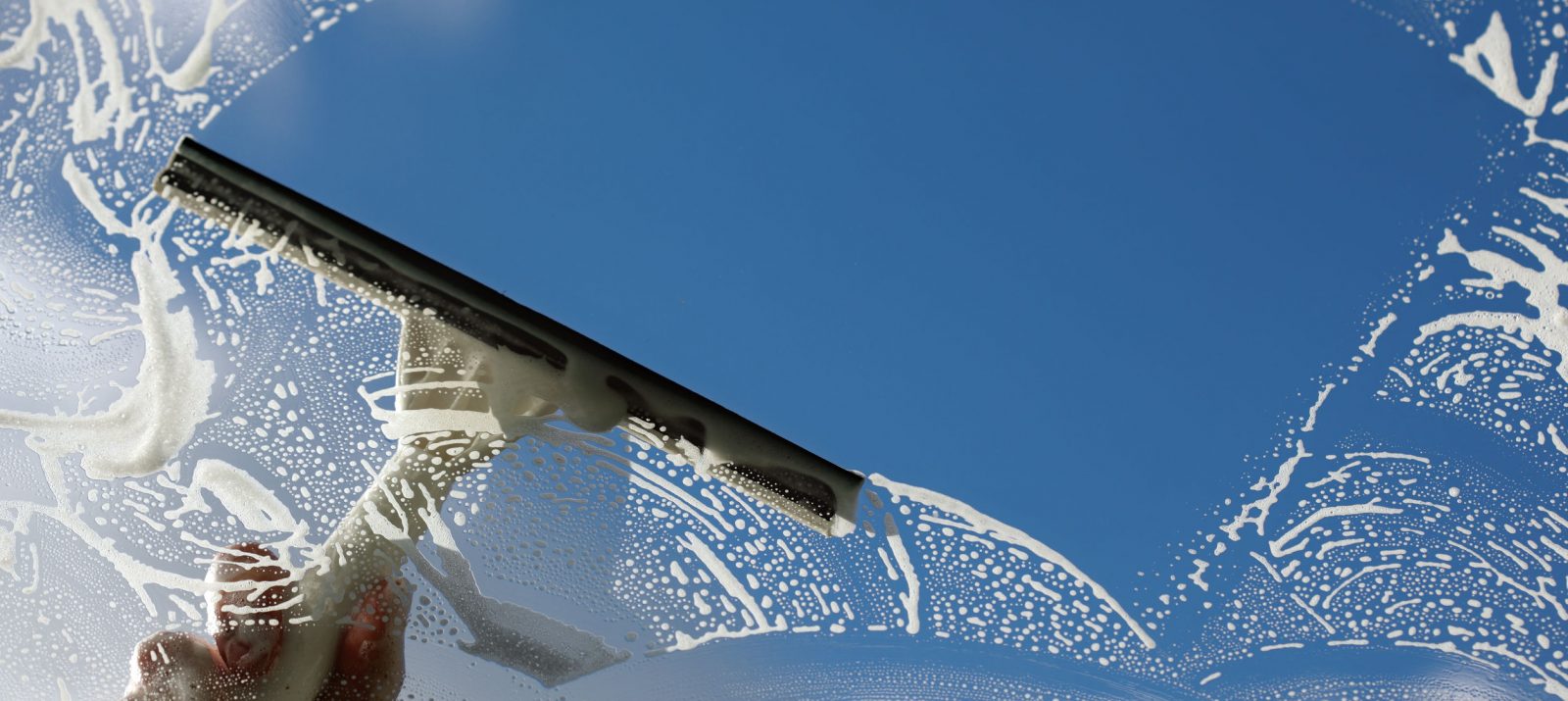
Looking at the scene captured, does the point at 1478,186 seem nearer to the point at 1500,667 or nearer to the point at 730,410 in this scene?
the point at 1500,667

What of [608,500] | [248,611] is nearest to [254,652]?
[248,611]

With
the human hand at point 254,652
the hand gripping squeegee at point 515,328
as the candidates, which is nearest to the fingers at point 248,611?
the human hand at point 254,652

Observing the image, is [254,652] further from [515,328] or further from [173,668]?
[515,328]

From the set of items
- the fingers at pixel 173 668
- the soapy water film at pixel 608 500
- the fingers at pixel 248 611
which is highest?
the soapy water film at pixel 608 500

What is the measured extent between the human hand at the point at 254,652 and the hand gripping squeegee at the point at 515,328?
341 mm

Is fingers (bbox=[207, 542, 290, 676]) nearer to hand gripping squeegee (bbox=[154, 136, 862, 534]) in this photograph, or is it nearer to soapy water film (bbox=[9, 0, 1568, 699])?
soapy water film (bbox=[9, 0, 1568, 699])

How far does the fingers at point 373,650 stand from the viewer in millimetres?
1009

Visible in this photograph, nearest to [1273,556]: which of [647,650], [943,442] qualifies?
[943,442]

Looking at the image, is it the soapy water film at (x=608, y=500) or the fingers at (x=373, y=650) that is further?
the fingers at (x=373, y=650)

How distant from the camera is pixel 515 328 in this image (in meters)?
0.85

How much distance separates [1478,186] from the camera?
737 millimetres

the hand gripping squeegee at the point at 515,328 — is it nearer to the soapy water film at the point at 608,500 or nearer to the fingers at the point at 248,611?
the soapy water film at the point at 608,500

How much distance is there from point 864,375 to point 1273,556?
427 millimetres

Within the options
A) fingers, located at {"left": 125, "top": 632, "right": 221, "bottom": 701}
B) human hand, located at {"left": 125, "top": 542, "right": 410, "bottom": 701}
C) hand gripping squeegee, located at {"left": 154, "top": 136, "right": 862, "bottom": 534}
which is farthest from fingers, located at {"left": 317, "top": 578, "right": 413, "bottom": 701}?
hand gripping squeegee, located at {"left": 154, "top": 136, "right": 862, "bottom": 534}
